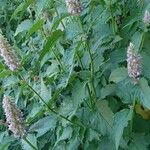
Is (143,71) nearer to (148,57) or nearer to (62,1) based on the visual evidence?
(148,57)

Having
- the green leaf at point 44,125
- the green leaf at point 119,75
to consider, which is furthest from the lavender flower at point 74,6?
the green leaf at point 44,125

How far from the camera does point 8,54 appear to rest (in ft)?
7.71

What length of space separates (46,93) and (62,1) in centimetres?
71

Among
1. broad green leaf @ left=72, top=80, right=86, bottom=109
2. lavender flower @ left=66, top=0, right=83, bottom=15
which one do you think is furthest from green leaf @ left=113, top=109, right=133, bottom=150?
lavender flower @ left=66, top=0, right=83, bottom=15

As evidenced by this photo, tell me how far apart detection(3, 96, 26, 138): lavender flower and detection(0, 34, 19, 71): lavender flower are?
0.20m

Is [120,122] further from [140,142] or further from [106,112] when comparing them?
[140,142]

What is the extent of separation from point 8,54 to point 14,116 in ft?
1.07

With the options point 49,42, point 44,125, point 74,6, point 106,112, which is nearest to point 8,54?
point 49,42

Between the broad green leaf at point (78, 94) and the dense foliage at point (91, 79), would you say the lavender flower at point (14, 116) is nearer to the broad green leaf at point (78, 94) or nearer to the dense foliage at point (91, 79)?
the dense foliage at point (91, 79)

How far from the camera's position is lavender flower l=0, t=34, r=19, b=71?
2335 mm

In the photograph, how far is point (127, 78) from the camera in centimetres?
223

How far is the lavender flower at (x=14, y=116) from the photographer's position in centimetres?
227

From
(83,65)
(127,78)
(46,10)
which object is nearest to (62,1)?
(46,10)

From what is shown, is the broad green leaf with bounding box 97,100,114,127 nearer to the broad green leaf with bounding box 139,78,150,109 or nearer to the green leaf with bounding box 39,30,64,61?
the broad green leaf with bounding box 139,78,150,109
